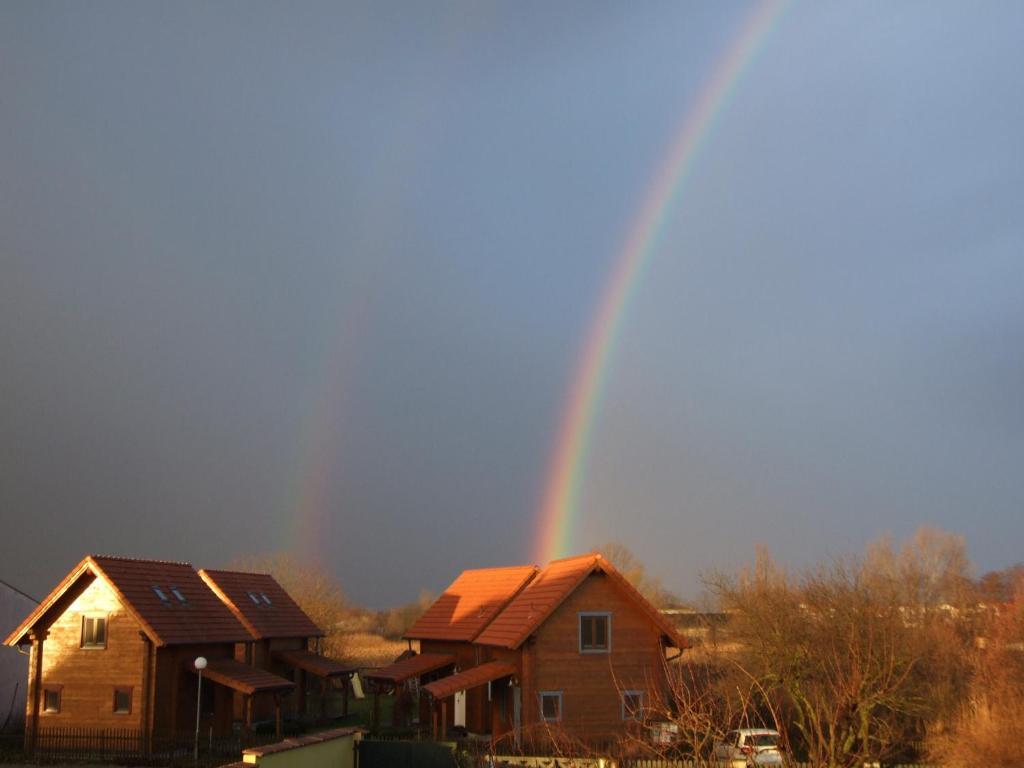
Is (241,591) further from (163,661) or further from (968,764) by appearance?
(968,764)

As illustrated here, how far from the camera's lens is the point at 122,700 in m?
35.2

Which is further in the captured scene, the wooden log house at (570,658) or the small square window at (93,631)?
the small square window at (93,631)

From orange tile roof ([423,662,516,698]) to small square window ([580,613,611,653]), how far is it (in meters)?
2.84

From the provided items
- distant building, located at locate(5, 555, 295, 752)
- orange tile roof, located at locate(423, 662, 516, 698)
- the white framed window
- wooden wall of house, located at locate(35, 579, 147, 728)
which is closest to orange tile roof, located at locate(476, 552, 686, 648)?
orange tile roof, located at locate(423, 662, 516, 698)

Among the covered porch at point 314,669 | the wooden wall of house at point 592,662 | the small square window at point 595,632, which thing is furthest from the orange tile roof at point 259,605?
the small square window at point 595,632

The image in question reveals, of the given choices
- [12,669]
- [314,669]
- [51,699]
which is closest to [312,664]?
[314,669]

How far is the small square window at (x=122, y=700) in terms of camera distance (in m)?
35.0

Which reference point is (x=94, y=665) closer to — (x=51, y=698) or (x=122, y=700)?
(x=122, y=700)

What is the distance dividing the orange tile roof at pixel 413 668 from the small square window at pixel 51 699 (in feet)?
39.4

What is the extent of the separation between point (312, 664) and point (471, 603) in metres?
7.89

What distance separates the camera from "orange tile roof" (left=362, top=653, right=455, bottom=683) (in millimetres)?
40031

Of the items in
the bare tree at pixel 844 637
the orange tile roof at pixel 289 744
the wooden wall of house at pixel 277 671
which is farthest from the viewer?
the wooden wall of house at pixel 277 671

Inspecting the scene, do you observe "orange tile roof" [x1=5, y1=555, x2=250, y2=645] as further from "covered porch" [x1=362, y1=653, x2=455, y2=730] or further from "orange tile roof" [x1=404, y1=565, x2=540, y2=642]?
"orange tile roof" [x1=404, y1=565, x2=540, y2=642]

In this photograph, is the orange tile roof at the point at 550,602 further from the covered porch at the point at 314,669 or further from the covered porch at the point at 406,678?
the covered porch at the point at 314,669
